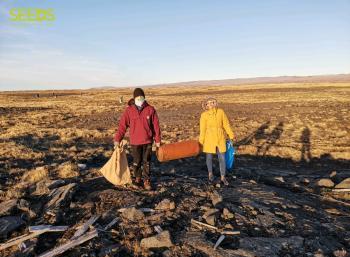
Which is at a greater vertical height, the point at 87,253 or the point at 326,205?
the point at 87,253

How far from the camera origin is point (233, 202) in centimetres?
676

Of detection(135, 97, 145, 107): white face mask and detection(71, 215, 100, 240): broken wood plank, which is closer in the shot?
detection(71, 215, 100, 240): broken wood plank

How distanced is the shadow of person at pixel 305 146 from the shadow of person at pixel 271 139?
1139 mm

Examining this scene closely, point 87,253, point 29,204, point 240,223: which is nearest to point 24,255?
point 87,253

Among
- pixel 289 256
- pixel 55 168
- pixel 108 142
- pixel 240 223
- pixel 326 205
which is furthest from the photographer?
pixel 108 142

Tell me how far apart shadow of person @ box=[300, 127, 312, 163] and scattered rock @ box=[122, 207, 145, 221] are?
8.57 m

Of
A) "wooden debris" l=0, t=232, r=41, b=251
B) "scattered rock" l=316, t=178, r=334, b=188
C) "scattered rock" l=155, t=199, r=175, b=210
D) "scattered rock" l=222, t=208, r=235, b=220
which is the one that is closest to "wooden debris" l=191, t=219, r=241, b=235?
"scattered rock" l=222, t=208, r=235, b=220

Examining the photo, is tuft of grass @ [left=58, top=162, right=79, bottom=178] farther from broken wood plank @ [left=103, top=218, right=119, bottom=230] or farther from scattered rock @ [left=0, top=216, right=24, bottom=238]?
broken wood plank @ [left=103, top=218, right=119, bottom=230]

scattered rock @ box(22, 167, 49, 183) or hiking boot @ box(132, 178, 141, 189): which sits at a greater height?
hiking boot @ box(132, 178, 141, 189)

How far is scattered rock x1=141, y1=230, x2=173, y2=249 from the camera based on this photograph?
5.09 meters

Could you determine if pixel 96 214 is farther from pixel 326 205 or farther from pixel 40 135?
pixel 40 135

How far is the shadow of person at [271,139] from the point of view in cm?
1406

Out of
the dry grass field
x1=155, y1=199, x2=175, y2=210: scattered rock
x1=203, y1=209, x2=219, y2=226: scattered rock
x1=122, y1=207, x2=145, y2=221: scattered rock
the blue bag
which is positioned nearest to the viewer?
the dry grass field

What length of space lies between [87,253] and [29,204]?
7.98 feet
